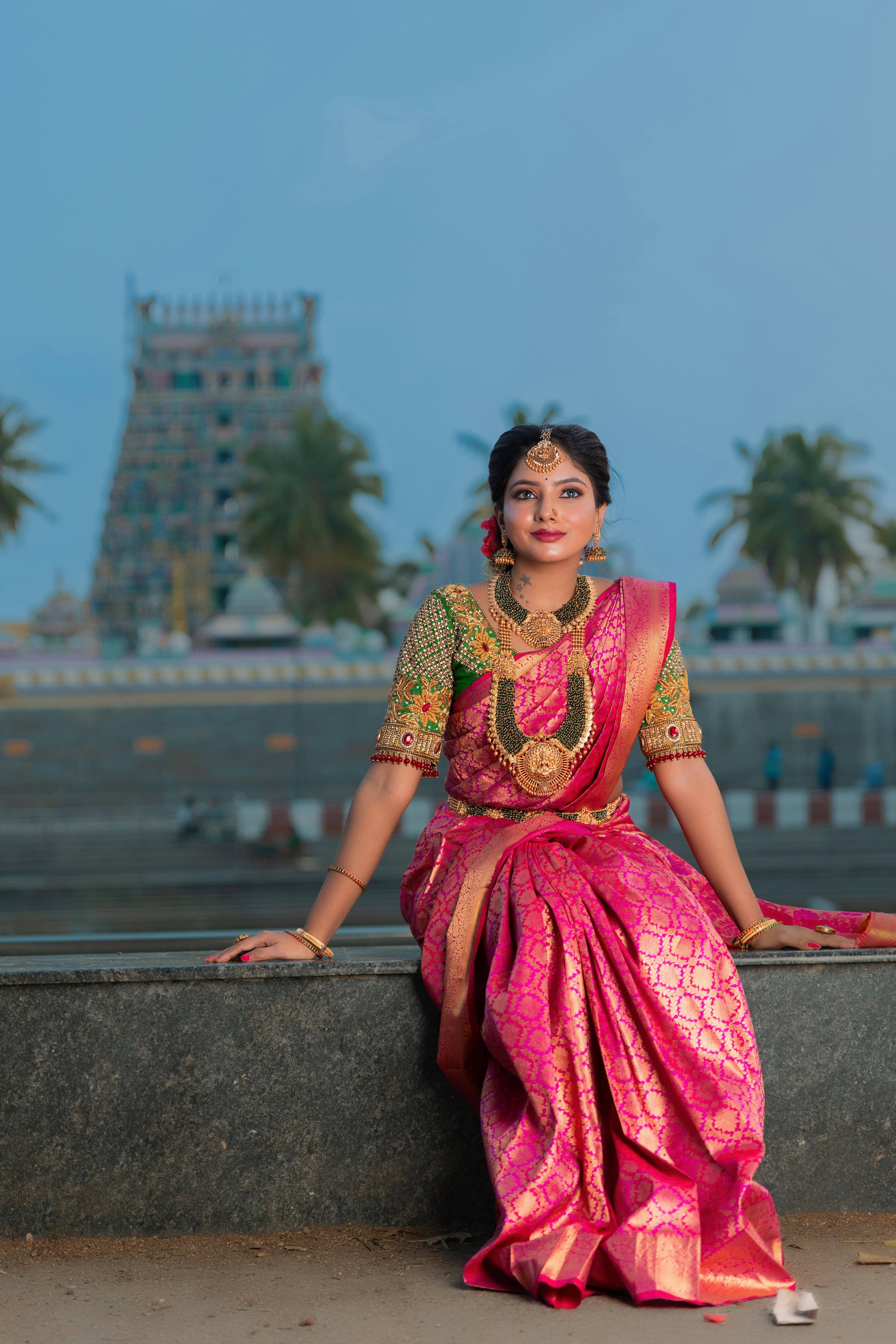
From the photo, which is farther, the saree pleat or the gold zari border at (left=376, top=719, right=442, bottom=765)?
the gold zari border at (left=376, top=719, right=442, bottom=765)

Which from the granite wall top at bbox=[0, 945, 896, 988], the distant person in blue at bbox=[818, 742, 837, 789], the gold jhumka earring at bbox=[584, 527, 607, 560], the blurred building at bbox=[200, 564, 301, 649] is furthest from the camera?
the blurred building at bbox=[200, 564, 301, 649]

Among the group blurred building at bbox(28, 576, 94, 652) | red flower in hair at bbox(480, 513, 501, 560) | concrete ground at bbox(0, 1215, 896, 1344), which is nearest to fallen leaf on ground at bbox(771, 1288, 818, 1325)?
concrete ground at bbox(0, 1215, 896, 1344)

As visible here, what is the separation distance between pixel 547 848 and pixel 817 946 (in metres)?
0.51

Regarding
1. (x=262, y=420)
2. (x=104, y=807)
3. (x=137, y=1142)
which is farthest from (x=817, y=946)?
(x=262, y=420)

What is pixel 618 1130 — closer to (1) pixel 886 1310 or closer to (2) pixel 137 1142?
(1) pixel 886 1310

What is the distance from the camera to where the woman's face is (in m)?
2.23

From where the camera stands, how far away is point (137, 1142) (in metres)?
2.08

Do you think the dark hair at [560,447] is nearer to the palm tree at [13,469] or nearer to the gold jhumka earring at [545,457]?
the gold jhumka earring at [545,457]

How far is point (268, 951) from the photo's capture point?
6.88 feet

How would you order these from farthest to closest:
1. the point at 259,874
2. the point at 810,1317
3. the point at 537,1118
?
the point at 259,874 < the point at 537,1118 < the point at 810,1317

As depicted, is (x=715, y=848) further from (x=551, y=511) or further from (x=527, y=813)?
(x=551, y=511)

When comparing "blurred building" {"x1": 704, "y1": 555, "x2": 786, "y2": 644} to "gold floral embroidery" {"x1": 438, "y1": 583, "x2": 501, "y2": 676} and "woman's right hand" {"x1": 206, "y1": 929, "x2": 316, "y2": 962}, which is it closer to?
"gold floral embroidery" {"x1": 438, "y1": 583, "x2": 501, "y2": 676}

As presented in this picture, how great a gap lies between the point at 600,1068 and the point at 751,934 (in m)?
0.42

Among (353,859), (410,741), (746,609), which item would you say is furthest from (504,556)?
(746,609)
